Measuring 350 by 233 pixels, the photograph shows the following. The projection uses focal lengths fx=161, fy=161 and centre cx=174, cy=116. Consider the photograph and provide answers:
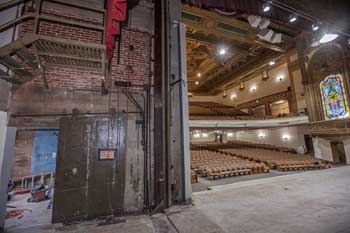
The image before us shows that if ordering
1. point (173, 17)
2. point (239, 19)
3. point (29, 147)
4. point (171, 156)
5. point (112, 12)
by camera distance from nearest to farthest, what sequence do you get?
point (112, 12)
point (171, 156)
point (173, 17)
point (29, 147)
point (239, 19)

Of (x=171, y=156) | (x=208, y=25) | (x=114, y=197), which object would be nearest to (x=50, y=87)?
(x=114, y=197)

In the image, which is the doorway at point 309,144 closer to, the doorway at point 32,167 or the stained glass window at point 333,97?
A: the stained glass window at point 333,97

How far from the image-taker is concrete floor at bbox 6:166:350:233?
2.56 m

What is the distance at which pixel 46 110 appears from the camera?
10.8 feet

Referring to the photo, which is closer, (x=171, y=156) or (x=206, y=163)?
(x=171, y=156)

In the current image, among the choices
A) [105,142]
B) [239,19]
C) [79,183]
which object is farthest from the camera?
[239,19]

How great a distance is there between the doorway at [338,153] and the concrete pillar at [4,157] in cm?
1589

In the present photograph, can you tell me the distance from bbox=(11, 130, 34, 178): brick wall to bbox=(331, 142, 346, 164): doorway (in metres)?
17.7

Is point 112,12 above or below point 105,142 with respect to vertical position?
above

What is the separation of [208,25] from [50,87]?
27.3ft

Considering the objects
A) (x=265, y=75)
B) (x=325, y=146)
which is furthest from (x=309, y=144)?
(x=265, y=75)

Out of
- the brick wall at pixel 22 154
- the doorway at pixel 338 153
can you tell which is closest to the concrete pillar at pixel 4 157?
the brick wall at pixel 22 154

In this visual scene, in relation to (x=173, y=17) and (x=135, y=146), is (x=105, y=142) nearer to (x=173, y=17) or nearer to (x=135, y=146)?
(x=135, y=146)

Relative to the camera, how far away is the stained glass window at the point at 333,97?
988cm
